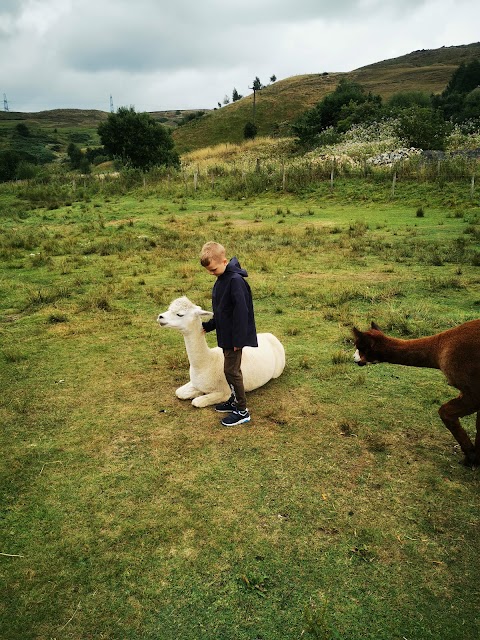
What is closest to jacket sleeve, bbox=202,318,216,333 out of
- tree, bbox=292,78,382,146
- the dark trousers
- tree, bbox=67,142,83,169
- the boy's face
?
the dark trousers

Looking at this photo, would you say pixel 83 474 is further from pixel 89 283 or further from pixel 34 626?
pixel 89 283

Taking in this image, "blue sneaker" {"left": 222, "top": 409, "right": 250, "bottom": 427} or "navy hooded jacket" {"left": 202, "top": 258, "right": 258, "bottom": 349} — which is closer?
"navy hooded jacket" {"left": 202, "top": 258, "right": 258, "bottom": 349}

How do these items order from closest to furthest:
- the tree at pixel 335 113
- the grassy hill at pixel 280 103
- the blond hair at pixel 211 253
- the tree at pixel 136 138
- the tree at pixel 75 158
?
the blond hair at pixel 211 253 → the tree at pixel 136 138 → the tree at pixel 335 113 → the tree at pixel 75 158 → the grassy hill at pixel 280 103

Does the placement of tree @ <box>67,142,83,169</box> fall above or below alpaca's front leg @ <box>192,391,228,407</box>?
above

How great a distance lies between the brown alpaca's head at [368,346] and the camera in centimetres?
406

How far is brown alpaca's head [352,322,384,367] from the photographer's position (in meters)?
4.06

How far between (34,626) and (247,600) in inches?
48.3

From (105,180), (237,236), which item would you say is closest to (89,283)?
(237,236)

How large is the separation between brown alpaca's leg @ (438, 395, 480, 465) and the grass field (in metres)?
0.15

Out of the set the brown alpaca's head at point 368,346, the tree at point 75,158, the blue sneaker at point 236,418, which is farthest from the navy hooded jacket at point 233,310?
the tree at point 75,158

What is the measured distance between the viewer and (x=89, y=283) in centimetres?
1009

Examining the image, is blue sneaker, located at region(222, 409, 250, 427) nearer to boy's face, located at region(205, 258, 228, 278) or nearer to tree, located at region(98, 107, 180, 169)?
boy's face, located at region(205, 258, 228, 278)

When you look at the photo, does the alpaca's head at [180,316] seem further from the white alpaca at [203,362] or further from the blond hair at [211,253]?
the blond hair at [211,253]

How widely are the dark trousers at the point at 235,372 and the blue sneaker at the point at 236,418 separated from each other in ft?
0.16
